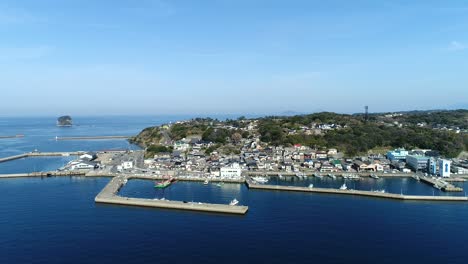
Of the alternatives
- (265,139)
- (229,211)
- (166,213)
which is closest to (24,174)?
(166,213)

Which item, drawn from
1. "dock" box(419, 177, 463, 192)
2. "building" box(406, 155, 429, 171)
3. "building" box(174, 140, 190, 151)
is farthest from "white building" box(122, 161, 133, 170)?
"building" box(406, 155, 429, 171)

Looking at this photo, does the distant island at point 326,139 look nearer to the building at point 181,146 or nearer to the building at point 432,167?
the building at point 181,146

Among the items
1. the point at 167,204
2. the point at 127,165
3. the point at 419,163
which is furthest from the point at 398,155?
the point at 127,165

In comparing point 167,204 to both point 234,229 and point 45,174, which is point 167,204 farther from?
point 45,174

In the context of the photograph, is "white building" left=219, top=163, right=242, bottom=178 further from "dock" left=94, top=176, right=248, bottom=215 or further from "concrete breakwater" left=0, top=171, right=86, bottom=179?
"concrete breakwater" left=0, top=171, right=86, bottom=179

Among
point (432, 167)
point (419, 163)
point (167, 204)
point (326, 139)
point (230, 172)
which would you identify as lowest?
point (167, 204)
